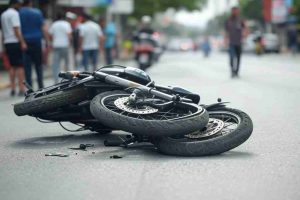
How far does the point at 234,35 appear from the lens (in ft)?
70.1

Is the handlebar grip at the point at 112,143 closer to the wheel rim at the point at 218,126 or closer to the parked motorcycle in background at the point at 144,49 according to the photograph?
the wheel rim at the point at 218,126

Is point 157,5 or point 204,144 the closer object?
point 204,144

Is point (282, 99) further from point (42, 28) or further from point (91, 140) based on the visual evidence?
point (91, 140)

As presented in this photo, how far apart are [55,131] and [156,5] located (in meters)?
59.0

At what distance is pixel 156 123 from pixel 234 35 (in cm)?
1460

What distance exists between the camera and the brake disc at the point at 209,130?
7.28 metres

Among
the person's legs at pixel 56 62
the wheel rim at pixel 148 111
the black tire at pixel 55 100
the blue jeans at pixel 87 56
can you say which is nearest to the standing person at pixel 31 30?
the person's legs at pixel 56 62

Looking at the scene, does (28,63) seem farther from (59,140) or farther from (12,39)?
(59,140)

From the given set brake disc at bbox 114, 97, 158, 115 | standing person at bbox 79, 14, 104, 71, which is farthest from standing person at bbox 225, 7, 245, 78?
brake disc at bbox 114, 97, 158, 115

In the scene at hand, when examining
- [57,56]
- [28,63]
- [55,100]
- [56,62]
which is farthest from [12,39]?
[55,100]

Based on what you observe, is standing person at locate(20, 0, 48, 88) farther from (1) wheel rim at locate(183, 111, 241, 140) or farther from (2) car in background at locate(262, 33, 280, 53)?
(2) car in background at locate(262, 33, 280, 53)

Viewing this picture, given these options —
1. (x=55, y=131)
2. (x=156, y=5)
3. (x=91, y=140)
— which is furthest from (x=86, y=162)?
(x=156, y=5)

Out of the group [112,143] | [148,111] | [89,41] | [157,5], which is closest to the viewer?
[148,111]

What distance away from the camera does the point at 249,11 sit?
99.7m
